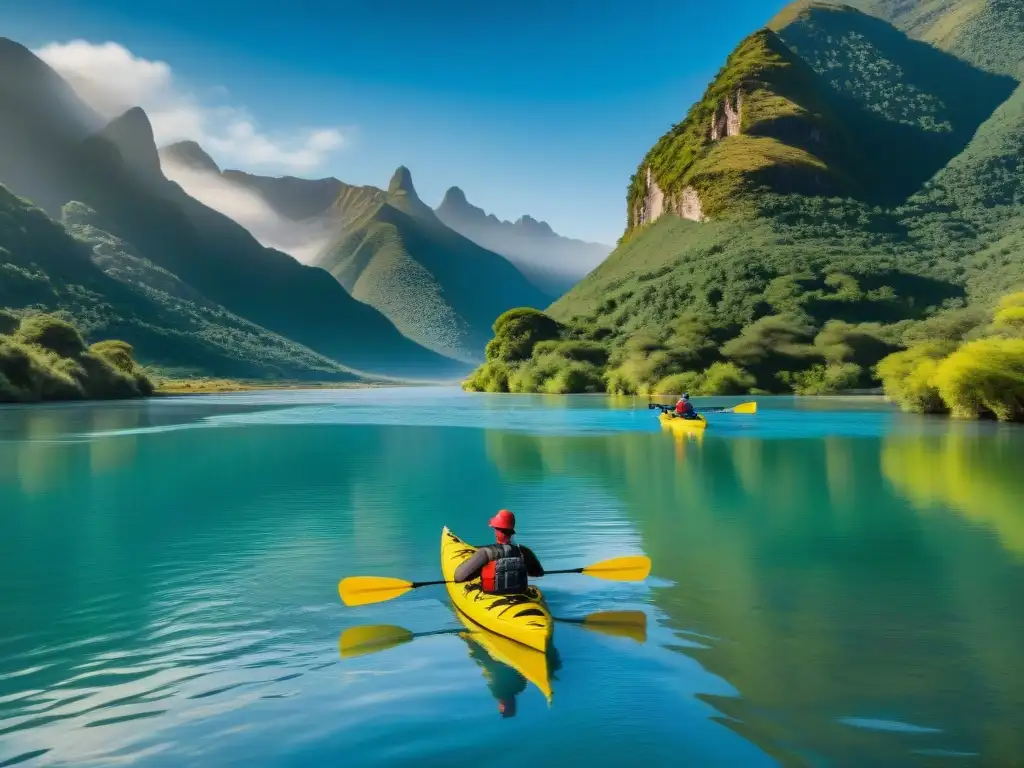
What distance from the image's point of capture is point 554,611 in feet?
50.4

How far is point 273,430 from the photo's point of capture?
6159cm

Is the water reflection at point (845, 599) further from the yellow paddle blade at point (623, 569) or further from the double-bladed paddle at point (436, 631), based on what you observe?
the double-bladed paddle at point (436, 631)

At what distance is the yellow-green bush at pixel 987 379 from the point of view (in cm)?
5966

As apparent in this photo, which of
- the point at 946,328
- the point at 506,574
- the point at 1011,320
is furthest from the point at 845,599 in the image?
the point at 946,328

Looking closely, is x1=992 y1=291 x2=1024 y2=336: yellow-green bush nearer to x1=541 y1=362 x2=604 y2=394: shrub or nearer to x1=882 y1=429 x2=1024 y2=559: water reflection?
x1=882 y1=429 x2=1024 y2=559: water reflection

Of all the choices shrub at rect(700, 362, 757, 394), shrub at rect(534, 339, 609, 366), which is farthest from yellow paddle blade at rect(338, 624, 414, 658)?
shrub at rect(534, 339, 609, 366)

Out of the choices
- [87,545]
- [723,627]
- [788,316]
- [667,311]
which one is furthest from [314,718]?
[667,311]

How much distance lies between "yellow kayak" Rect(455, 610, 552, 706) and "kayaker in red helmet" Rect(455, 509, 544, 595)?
2.30 feet

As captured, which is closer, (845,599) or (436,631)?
(436,631)

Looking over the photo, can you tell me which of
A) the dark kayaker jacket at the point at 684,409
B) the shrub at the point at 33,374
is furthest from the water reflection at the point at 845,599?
the shrub at the point at 33,374

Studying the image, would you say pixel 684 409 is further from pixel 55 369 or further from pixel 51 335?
pixel 51 335

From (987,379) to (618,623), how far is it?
5718 centimetres

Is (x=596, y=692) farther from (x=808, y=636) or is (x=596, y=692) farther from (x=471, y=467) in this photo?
(x=471, y=467)

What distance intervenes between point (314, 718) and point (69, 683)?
12.0 ft
